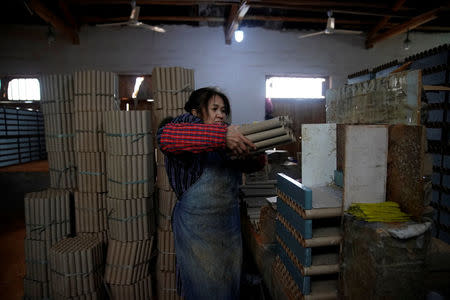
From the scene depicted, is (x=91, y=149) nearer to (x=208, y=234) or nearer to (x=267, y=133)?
(x=208, y=234)

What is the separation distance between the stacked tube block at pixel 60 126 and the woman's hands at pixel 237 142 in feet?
11.6

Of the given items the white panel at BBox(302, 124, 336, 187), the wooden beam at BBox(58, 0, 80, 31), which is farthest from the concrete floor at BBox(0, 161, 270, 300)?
the wooden beam at BBox(58, 0, 80, 31)

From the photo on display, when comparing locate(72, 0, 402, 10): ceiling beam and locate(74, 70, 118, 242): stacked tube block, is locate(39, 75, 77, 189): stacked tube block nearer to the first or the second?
locate(74, 70, 118, 242): stacked tube block

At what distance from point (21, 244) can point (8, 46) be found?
660 centimetres

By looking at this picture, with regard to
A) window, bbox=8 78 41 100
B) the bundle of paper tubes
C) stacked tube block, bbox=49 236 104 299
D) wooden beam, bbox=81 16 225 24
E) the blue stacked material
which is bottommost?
stacked tube block, bbox=49 236 104 299

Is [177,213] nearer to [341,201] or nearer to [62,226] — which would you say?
[341,201]

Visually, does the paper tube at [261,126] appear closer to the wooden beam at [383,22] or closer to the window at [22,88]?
the wooden beam at [383,22]

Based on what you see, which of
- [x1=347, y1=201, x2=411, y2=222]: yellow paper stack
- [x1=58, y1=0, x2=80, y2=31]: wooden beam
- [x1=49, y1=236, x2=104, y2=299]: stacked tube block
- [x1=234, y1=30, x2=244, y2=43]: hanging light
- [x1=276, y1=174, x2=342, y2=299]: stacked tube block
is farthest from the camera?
[x1=234, y1=30, x2=244, y2=43]: hanging light

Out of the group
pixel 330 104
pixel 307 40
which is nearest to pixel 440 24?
pixel 307 40

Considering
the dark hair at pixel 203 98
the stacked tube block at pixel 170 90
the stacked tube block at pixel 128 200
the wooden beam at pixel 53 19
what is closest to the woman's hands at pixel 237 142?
the dark hair at pixel 203 98

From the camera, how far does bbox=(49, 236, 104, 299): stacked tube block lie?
3252 mm

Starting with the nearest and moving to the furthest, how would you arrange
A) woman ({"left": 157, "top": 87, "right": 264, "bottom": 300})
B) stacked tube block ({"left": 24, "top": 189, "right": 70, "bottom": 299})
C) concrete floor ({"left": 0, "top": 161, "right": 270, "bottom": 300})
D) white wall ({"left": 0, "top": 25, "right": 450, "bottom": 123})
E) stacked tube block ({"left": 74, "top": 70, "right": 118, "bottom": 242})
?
woman ({"left": 157, "top": 87, "right": 264, "bottom": 300})
concrete floor ({"left": 0, "top": 161, "right": 270, "bottom": 300})
stacked tube block ({"left": 24, "top": 189, "right": 70, "bottom": 299})
stacked tube block ({"left": 74, "top": 70, "right": 118, "bottom": 242})
white wall ({"left": 0, "top": 25, "right": 450, "bottom": 123})

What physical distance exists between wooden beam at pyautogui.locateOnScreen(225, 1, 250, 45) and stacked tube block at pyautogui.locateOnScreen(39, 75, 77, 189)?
4.69 metres

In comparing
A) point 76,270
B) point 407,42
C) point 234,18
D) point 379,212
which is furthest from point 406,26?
point 76,270
